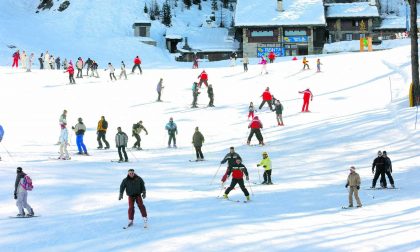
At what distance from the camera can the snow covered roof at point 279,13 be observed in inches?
2724

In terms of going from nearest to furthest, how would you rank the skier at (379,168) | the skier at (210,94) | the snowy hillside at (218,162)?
the snowy hillside at (218,162) < the skier at (379,168) < the skier at (210,94)

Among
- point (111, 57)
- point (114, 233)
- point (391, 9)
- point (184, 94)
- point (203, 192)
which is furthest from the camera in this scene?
point (391, 9)

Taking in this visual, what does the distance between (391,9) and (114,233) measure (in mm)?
95030

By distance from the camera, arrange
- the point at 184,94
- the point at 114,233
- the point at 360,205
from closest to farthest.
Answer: the point at 114,233 < the point at 360,205 < the point at 184,94

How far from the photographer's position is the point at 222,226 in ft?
43.2

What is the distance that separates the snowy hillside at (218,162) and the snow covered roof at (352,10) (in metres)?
31.8

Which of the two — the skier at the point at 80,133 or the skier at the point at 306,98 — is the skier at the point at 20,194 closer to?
the skier at the point at 80,133

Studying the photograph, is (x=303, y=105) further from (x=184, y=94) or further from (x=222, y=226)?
(x=222, y=226)

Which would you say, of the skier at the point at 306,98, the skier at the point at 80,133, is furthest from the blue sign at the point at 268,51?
the skier at the point at 80,133

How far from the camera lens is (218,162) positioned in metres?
22.0

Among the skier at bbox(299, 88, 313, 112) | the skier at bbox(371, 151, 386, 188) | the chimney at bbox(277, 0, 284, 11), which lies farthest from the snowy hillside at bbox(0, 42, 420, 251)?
the chimney at bbox(277, 0, 284, 11)

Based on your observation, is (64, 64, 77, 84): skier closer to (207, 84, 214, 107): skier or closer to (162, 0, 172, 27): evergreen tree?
(207, 84, 214, 107): skier

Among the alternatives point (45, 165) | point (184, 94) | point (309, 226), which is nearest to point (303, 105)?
point (184, 94)

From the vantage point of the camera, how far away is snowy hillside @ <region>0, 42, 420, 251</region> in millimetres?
12492
